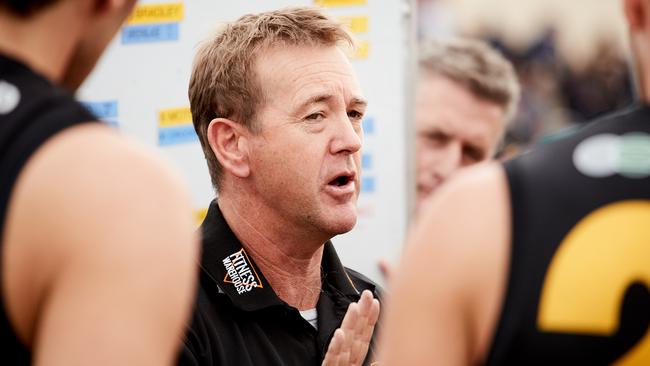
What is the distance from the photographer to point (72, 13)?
4.67 ft

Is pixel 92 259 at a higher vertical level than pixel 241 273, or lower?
higher

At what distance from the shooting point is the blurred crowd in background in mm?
10867

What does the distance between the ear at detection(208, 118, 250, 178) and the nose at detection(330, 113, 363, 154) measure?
0.28 m

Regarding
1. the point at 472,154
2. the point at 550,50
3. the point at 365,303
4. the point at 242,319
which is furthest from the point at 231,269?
the point at 550,50

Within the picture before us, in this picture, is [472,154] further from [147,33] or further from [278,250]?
[278,250]

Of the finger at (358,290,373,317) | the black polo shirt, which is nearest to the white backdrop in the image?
the black polo shirt

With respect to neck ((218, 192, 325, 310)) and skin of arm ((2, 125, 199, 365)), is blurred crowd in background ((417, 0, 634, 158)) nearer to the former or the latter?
neck ((218, 192, 325, 310))

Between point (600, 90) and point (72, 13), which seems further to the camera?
point (600, 90)

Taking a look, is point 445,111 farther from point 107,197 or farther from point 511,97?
point 107,197

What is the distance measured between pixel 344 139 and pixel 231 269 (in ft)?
1.83

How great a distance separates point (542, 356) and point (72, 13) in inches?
32.1

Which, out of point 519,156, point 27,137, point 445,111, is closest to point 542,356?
point 519,156

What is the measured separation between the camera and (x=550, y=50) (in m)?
11.5

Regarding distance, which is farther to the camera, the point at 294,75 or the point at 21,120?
the point at 294,75
